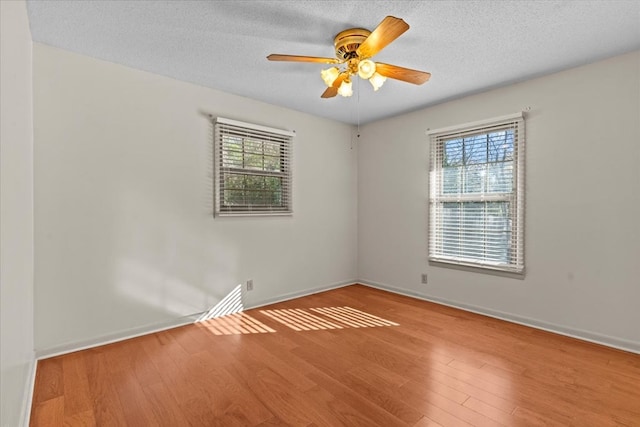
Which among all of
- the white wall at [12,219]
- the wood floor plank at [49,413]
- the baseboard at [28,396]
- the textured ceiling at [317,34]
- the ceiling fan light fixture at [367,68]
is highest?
the textured ceiling at [317,34]

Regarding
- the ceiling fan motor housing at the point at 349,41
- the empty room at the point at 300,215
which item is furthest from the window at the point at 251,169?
the ceiling fan motor housing at the point at 349,41

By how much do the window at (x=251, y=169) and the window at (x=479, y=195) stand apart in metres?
1.89

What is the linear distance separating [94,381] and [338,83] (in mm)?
2756

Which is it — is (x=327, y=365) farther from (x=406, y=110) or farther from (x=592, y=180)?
(x=406, y=110)

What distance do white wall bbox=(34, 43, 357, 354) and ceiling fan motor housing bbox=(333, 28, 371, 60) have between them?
1667 mm

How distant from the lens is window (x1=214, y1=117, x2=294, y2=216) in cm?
343

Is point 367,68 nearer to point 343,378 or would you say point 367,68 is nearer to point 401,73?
point 401,73

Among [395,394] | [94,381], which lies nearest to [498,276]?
[395,394]

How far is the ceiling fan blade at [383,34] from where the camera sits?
1.71 m

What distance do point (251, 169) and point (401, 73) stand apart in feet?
6.70

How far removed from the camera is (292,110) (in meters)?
4.07

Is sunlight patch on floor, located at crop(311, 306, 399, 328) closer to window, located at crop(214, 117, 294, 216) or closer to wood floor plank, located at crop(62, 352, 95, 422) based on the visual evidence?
window, located at crop(214, 117, 294, 216)

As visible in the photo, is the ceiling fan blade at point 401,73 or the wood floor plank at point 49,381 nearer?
the wood floor plank at point 49,381

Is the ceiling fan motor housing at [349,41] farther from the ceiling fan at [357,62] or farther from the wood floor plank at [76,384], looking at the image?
the wood floor plank at [76,384]
